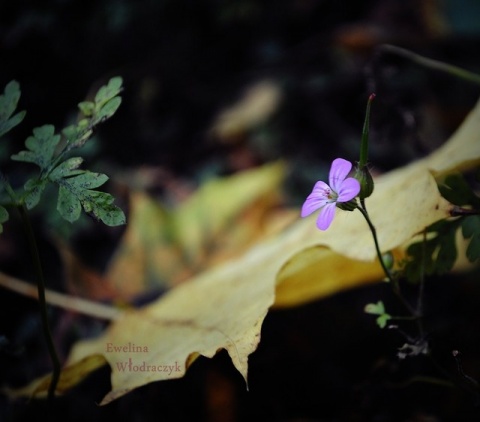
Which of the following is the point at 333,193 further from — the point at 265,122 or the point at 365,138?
the point at 265,122

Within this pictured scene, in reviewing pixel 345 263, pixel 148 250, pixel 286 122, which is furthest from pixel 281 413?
pixel 286 122

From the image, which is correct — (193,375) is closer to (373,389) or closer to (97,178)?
(373,389)

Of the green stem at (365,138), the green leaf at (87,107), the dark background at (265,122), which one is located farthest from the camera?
the dark background at (265,122)

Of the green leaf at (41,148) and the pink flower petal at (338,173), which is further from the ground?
the green leaf at (41,148)

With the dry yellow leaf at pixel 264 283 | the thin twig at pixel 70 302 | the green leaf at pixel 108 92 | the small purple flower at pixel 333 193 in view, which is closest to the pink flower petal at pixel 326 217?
the small purple flower at pixel 333 193

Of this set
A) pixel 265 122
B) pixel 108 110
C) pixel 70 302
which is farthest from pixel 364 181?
pixel 265 122

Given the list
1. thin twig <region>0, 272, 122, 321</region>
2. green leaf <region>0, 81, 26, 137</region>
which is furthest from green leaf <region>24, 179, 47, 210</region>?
thin twig <region>0, 272, 122, 321</region>

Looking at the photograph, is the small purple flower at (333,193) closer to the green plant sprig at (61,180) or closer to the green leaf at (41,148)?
the green plant sprig at (61,180)
